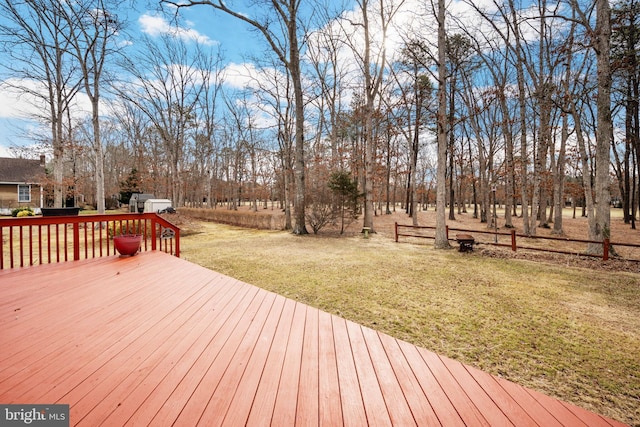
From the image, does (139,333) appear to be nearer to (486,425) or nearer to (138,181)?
(486,425)

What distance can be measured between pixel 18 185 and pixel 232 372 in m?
32.5

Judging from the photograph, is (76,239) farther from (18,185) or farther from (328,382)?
(18,185)

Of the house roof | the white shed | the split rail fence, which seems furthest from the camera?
the house roof

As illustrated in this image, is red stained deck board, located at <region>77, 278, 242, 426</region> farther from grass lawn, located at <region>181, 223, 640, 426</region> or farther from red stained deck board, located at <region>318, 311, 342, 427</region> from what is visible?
grass lawn, located at <region>181, 223, 640, 426</region>

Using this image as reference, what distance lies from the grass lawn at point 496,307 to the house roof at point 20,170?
2617 centimetres

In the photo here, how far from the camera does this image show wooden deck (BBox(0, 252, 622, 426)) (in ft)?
5.18

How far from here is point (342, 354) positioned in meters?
2.26

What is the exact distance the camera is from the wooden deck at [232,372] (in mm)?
1578

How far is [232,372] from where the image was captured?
194 centimetres

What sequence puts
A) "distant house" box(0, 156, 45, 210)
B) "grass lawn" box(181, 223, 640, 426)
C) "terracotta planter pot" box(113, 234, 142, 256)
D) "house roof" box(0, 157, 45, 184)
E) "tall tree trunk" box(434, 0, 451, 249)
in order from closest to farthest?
"grass lawn" box(181, 223, 640, 426), "terracotta planter pot" box(113, 234, 142, 256), "tall tree trunk" box(434, 0, 451, 249), "distant house" box(0, 156, 45, 210), "house roof" box(0, 157, 45, 184)

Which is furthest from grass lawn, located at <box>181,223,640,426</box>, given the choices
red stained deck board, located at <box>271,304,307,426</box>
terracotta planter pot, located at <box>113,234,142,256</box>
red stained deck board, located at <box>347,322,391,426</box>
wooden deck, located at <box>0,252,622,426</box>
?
terracotta planter pot, located at <box>113,234,142,256</box>

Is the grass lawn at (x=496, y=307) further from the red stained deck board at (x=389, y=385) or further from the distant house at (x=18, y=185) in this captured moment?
the distant house at (x=18, y=185)

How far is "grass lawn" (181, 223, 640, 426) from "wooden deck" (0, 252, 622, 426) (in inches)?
30.8

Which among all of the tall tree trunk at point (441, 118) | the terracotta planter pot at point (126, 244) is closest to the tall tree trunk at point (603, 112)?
→ the tall tree trunk at point (441, 118)
